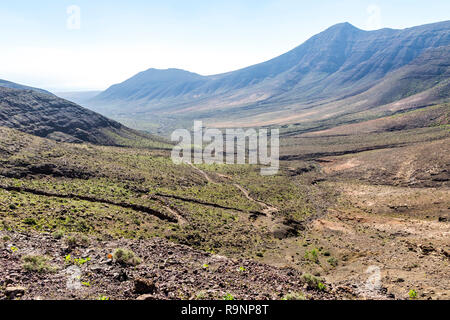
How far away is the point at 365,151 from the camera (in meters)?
69.2

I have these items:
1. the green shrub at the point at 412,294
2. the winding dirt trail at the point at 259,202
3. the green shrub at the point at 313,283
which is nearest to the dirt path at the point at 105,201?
the winding dirt trail at the point at 259,202

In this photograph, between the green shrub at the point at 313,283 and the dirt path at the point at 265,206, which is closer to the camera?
the green shrub at the point at 313,283

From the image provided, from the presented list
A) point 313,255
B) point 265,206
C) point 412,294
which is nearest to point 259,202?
point 265,206

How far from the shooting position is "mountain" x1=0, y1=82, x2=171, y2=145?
199 feet

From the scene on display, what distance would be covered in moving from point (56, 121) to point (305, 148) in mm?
68374

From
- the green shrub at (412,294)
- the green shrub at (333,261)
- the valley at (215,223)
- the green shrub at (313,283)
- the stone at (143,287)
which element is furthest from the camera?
the green shrub at (333,261)

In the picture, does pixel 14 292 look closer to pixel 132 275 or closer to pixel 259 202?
pixel 132 275

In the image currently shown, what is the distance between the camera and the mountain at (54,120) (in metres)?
60.7

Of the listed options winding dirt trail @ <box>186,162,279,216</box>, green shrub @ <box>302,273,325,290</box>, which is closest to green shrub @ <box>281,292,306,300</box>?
green shrub @ <box>302,273,325,290</box>

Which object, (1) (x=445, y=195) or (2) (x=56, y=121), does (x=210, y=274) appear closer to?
(1) (x=445, y=195)

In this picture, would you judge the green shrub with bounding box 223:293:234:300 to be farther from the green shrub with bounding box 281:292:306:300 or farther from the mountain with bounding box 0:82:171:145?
the mountain with bounding box 0:82:171:145

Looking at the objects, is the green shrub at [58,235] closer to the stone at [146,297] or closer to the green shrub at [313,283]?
the stone at [146,297]

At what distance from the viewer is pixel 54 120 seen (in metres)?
69.0

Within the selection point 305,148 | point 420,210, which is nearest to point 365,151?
point 305,148
